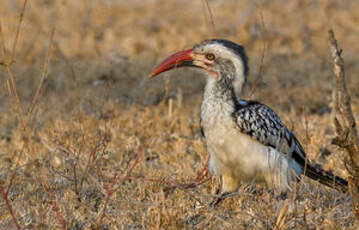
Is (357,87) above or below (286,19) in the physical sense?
below

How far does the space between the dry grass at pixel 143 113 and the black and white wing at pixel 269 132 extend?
0.38 ft

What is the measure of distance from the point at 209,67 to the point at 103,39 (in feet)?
17.5

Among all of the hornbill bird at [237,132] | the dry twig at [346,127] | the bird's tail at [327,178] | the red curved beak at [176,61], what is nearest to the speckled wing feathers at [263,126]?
the hornbill bird at [237,132]

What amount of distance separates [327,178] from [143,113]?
2460mm

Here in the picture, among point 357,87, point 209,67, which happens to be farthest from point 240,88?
point 357,87

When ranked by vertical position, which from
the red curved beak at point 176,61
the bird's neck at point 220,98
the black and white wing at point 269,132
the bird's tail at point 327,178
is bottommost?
the bird's tail at point 327,178

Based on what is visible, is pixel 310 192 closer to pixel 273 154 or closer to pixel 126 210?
pixel 273 154

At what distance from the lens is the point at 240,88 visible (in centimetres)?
374

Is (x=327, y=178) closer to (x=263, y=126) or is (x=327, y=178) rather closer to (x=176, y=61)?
(x=263, y=126)

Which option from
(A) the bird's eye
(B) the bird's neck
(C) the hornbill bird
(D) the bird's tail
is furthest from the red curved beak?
(D) the bird's tail

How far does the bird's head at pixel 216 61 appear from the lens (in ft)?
12.2

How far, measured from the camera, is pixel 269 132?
3.65 metres

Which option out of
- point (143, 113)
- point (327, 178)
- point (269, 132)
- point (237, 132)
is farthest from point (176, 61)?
point (143, 113)

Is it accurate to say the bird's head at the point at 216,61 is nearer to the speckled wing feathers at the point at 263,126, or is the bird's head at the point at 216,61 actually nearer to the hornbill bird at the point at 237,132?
the hornbill bird at the point at 237,132
